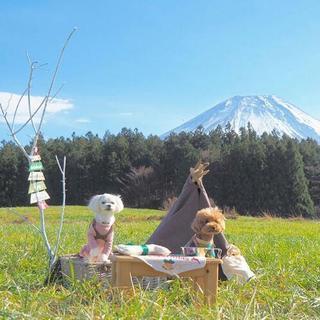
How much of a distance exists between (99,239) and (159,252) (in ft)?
2.59

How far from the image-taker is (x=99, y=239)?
542 centimetres

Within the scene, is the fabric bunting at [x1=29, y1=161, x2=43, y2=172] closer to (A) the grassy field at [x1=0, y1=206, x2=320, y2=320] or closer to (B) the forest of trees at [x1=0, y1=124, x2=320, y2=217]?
(A) the grassy field at [x1=0, y1=206, x2=320, y2=320]

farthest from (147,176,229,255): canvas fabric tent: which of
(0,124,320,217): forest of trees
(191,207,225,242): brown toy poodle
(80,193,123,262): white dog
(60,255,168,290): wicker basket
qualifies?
(0,124,320,217): forest of trees

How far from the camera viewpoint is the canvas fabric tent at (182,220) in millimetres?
6254

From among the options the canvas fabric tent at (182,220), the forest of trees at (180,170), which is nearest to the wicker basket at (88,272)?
the canvas fabric tent at (182,220)

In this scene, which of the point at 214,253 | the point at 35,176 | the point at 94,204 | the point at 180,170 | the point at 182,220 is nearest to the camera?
→ the point at 214,253

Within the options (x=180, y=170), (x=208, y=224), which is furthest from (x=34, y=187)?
(x=180, y=170)

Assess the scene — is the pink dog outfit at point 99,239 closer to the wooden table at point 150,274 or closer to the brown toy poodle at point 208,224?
the brown toy poodle at point 208,224

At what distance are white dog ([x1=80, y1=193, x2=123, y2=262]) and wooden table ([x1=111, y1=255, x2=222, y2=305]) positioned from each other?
0.95 metres

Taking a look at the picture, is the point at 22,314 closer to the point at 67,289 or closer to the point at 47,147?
the point at 67,289

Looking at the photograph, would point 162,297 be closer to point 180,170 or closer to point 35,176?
point 35,176

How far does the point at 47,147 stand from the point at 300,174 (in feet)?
71.9

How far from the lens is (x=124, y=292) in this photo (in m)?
4.26

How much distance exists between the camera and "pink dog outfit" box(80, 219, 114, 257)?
5.39 m
